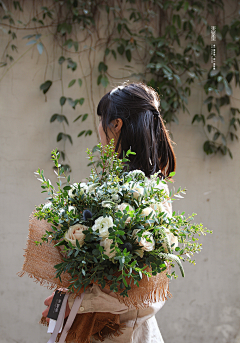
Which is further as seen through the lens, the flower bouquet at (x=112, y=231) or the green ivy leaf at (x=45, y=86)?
the green ivy leaf at (x=45, y=86)

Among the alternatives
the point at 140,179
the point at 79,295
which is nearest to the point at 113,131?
the point at 140,179

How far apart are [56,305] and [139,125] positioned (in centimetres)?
64

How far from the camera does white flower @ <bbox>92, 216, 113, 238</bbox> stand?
72 cm

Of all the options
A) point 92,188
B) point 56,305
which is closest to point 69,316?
point 56,305

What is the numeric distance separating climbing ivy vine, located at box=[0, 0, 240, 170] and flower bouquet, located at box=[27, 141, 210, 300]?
1333 mm

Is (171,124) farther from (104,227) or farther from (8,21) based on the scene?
(104,227)

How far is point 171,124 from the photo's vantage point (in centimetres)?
222

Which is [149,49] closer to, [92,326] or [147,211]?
[147,211]

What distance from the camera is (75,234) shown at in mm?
734

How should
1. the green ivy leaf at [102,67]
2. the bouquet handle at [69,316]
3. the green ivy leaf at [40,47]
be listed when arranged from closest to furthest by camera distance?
the bouquet handle at [69,316], the green ivy leaf at [40,47], the green ivy leaf at [102,67]

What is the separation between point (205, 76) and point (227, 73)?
156 mm

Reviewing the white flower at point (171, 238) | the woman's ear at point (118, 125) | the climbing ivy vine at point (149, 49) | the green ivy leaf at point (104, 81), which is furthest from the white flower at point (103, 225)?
the green ivy leaf at point (104, 81)

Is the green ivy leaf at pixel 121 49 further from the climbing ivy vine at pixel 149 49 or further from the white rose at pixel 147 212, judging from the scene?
the white rose at pixel 147 212

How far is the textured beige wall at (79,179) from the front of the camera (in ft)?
6.76
